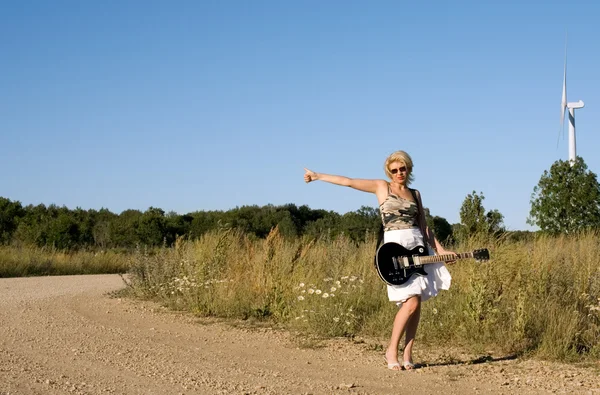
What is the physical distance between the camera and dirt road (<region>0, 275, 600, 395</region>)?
6531 millimetres

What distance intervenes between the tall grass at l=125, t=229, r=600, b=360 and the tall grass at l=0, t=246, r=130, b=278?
35.5 feet

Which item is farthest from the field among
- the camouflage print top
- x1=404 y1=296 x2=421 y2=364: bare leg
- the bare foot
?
the camouflage print top

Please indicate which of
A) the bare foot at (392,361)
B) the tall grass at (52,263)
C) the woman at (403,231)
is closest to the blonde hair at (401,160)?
the woman at (403,231)

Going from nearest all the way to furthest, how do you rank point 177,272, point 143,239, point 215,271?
1. point 215,271
2. point 177,272
3. point 143,239

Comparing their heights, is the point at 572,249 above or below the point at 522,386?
above

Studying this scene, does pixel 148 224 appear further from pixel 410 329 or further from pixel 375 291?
pixel 410 329

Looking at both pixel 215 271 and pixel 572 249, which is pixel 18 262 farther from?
pixel 572 249

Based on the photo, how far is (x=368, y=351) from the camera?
8.57 m

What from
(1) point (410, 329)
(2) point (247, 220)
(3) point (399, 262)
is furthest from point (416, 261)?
(2) point (247, 220)

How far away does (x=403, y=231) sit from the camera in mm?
7250

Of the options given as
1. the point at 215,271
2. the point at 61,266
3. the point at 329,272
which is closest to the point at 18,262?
the point at 61,266

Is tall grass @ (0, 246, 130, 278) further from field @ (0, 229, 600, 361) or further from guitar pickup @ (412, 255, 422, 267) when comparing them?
guitar pickup @ (412, 255, 422, 267)

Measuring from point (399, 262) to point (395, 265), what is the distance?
0.05 meters

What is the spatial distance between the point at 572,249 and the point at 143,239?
35.3 metres
